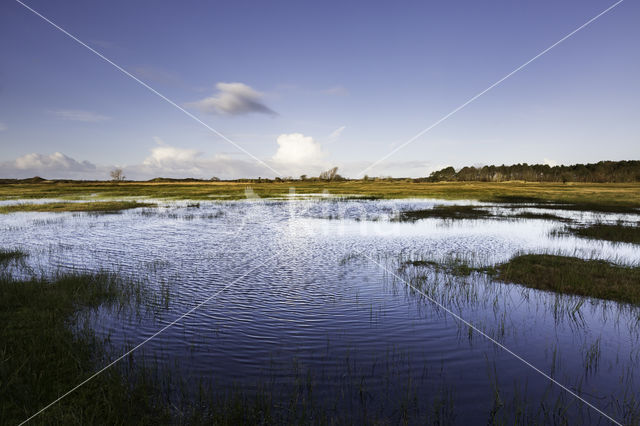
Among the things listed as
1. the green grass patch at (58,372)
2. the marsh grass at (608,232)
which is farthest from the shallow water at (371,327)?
the marsh grass at (608,232)

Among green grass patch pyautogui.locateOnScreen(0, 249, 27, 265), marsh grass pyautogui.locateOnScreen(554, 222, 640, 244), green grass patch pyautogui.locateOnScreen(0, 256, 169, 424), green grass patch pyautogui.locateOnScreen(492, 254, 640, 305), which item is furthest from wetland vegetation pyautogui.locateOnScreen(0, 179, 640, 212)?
green grass patch pyautogui.locateOnScreen(0, 256, 169, 424)

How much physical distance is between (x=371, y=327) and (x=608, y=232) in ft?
90.4

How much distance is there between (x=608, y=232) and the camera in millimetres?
27953

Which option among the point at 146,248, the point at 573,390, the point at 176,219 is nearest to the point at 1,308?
the point at 146,248

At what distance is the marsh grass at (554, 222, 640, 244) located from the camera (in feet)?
83.1

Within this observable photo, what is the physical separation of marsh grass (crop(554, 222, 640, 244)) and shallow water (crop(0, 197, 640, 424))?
8.99 ft

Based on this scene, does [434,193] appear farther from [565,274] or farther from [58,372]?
[58,372]

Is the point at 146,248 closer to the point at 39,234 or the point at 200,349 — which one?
the point at 39,234

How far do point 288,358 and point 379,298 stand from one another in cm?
590

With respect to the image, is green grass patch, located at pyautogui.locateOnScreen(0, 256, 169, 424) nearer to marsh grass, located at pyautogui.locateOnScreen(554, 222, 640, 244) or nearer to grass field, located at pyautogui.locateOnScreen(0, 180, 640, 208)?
marsh grass, located at pyautogui.locateOnScreen(554, 222, 640, 244)

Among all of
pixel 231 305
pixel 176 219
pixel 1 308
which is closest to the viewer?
pixel 1 308

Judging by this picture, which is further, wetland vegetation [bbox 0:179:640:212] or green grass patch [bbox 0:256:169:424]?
wetland vegetation [bbox 0:179:640:212]

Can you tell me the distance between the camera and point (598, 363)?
8914 millimetres

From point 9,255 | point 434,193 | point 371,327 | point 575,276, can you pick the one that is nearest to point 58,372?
point 371,327
